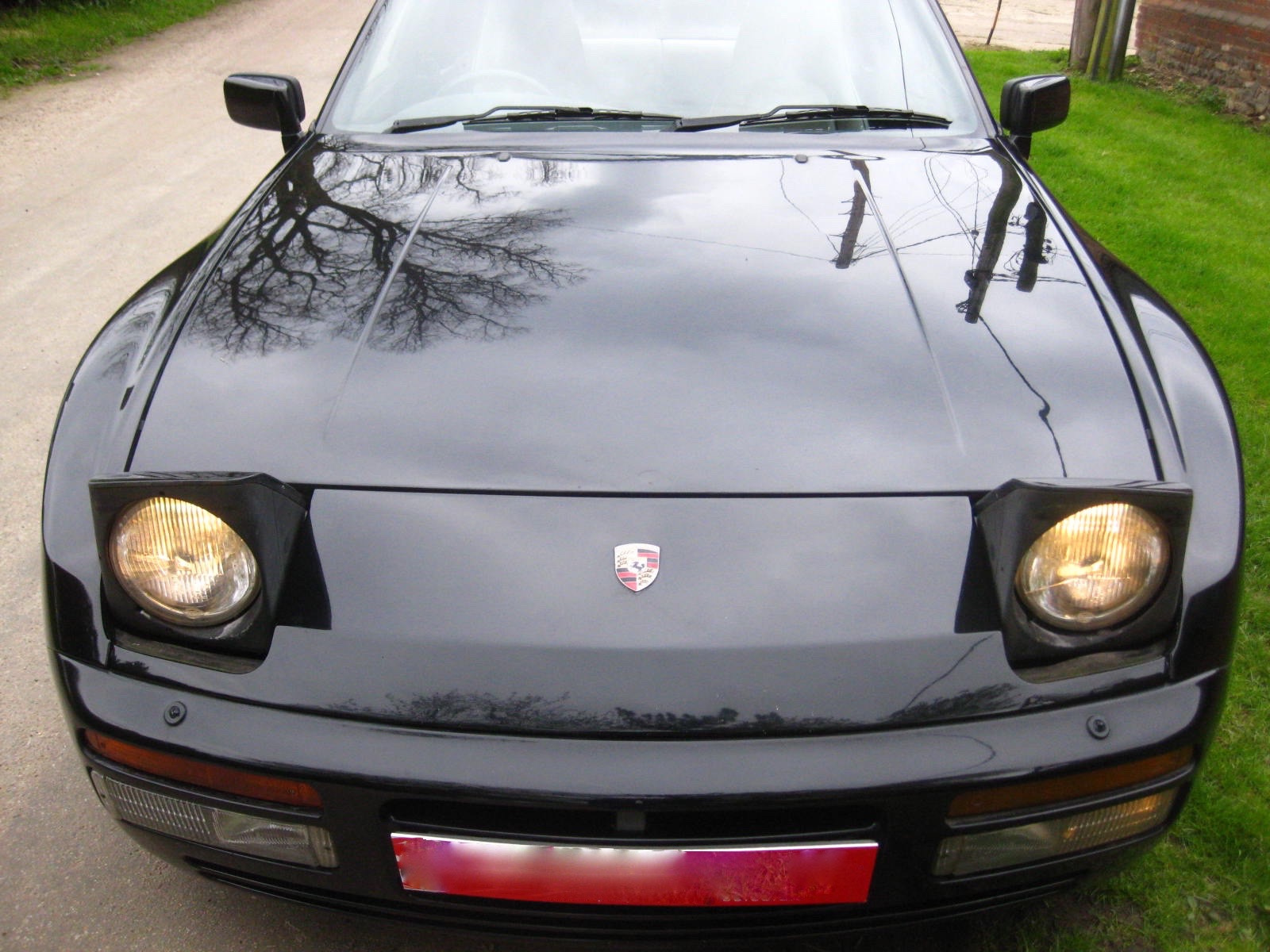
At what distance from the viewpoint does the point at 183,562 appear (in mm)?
1336

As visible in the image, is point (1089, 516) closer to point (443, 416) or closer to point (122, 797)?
point (443, 416)

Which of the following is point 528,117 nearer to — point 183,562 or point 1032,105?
point 1032,105

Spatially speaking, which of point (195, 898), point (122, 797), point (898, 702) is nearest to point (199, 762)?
point (122, 797)

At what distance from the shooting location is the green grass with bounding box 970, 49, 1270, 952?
178 centimetres

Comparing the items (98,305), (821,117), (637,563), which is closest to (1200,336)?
(821,117)

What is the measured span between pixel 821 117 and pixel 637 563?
1408 mm

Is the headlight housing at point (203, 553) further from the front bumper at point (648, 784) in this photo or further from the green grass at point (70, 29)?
the green grass at point (70, 29)

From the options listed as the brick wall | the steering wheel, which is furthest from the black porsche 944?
the brick wall

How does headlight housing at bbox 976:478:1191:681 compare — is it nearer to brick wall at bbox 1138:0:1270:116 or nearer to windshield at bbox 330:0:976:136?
windshield at bbox 330:0:976:136

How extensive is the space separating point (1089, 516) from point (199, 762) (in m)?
1.12

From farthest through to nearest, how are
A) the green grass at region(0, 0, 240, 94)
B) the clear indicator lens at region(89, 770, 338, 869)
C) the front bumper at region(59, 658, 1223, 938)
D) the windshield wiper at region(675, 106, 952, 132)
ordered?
1. the green grass at region(0, 0, 240, 94)
2. the windshield wiper at region(675, 106, 952, 132)
3. the clear indicator lens at region(89, 770, 338, 869)
4. the front bumper at region(59, 658, 1223, 938)

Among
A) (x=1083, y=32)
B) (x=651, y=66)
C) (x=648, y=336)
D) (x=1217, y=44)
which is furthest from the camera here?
(x=1083, y=32)

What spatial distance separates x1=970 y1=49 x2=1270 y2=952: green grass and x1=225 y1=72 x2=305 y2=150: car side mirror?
7.75 feet

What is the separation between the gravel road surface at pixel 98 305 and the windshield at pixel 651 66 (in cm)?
146
